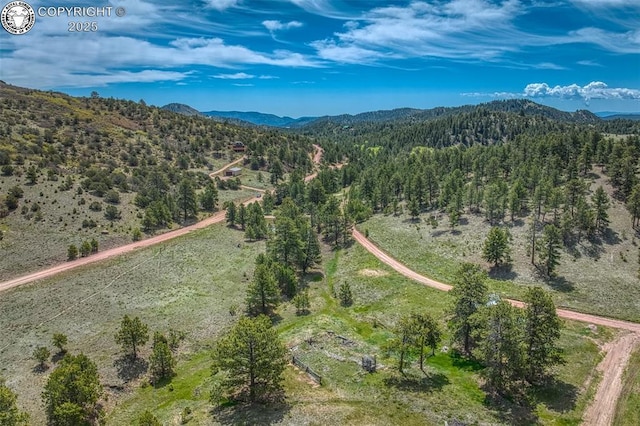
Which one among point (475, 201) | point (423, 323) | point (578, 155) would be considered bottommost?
point (423, 323)

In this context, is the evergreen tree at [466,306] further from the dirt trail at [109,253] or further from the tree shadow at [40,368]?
the dirt trail at [109,253]

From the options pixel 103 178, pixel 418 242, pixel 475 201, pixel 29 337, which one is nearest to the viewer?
pixel 29 337

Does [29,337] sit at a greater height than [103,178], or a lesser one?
lesser

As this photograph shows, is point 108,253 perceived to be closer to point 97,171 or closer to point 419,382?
point 97,171

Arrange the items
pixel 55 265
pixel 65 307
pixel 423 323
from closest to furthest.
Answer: pixel 423 323 → pixel 65 307 → pixel 55 265

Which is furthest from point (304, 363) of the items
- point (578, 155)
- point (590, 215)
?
point (578, 155)

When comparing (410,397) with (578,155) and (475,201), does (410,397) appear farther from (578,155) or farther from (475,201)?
(578,155)

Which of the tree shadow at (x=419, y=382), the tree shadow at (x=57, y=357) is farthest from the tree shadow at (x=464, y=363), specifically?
the tree shadow at (x=57, y=357)
